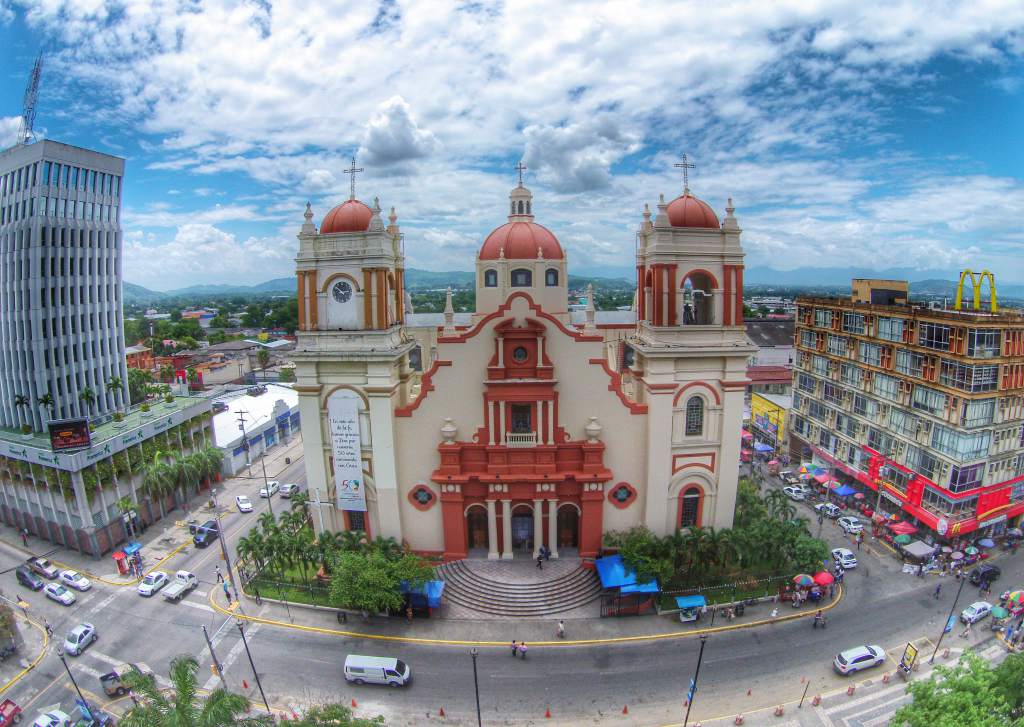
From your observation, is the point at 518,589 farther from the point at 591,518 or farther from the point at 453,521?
the point at 591,518

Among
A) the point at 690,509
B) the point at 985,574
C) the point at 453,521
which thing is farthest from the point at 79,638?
the point at 985,574

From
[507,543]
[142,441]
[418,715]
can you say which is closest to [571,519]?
[507,543]

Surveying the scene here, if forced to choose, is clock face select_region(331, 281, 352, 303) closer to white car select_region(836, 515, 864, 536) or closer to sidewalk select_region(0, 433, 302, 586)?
sidewalk select_region(0, 433, 302, 586)

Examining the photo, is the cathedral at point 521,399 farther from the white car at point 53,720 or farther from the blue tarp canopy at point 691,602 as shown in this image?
the white car at point 53,720

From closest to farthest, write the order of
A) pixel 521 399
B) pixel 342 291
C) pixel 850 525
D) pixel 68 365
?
pixel 521 399, pixel 342 291, pixel 850 525, pixel 68 365

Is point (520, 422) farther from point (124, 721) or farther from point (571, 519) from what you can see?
point (124, 721)
